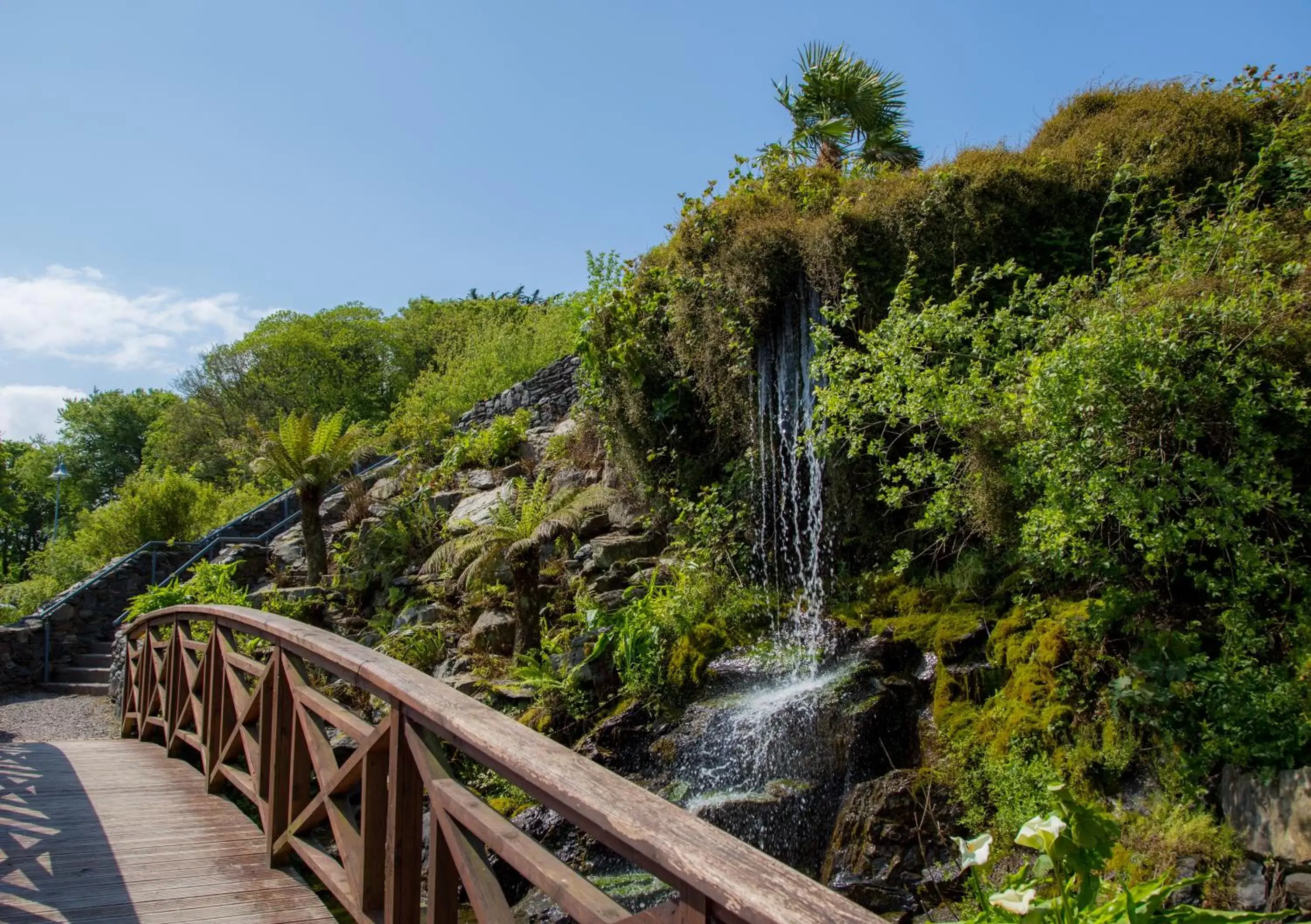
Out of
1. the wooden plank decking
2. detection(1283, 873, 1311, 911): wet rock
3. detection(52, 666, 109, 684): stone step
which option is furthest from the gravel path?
detection(1283, 873, 1311, 911): wet rock

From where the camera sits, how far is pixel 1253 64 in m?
7.61

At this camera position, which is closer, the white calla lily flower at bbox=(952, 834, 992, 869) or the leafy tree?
the white calla lily flower at bbox=(952, 834, 992, 869)

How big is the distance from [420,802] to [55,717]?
11.5 m

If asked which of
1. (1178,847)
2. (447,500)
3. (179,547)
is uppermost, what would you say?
(447,500)

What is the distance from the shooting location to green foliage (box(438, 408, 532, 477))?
13.3 metres

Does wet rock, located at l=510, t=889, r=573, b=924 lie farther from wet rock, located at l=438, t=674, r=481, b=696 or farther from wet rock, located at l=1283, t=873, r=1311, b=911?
wet rock, located at l=1283, t=873, r=1311, b=911

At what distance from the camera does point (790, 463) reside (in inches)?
315

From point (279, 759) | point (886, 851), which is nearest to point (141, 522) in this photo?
point (279, 759)

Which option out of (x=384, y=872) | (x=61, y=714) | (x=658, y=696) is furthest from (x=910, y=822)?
(x=61, y=714)

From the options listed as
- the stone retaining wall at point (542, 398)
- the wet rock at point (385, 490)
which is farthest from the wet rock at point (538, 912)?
the wet rock at point (385, 490)

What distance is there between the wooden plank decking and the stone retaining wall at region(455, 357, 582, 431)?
9.19 m

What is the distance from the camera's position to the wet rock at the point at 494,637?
8453 millimetres

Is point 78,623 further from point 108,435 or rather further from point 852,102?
point 108,435

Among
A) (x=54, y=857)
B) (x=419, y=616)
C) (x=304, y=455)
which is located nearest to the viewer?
(x=54, y=857)
